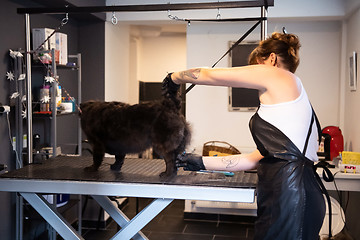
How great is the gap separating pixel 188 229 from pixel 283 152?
304 centimetres

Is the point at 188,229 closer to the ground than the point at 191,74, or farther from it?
closer to the ground

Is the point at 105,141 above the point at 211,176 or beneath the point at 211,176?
above

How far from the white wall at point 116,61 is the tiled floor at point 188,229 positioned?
139 cm

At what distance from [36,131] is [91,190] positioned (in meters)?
2.00

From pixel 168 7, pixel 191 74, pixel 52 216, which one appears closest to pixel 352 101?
pixel 168 7

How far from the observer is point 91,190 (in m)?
2.07

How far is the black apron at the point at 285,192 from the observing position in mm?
1849

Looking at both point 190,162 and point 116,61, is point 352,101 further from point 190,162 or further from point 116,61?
point 190,162

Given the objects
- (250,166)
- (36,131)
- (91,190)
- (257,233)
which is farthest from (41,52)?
(257,233)

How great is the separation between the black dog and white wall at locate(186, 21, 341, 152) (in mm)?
2789

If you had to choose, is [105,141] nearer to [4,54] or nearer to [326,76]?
[4,54]

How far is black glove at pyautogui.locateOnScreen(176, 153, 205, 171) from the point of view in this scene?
82.0 inches

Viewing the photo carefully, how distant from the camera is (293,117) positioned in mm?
1847

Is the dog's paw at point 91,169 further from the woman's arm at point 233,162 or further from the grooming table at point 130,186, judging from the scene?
the woman's arm at point 233,162
